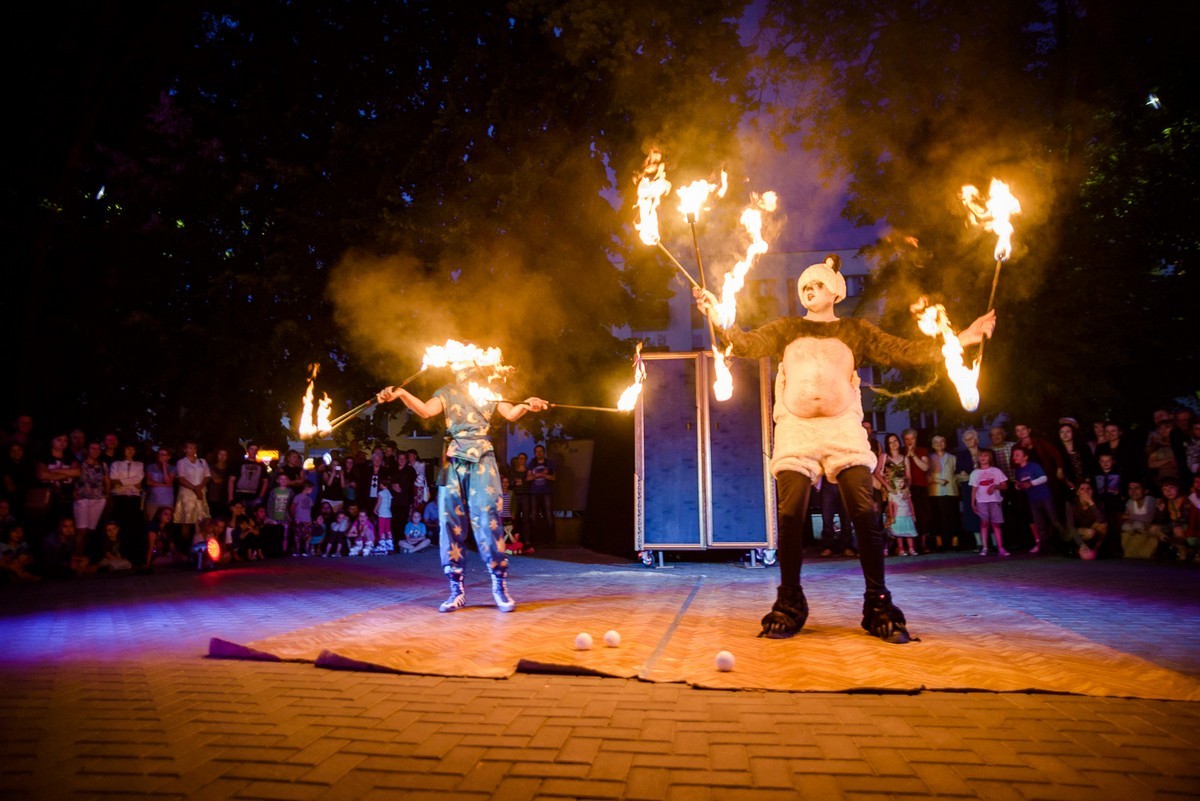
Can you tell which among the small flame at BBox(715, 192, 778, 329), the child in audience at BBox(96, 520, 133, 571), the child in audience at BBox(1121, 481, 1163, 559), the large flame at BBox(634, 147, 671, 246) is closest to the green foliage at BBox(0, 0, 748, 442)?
the child in audience at BBox(96, 520, 133, 571)

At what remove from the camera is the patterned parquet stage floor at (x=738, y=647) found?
3.62 metres

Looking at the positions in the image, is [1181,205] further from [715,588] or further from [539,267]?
[715,588]

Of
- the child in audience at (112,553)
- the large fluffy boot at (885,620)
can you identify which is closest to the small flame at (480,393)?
the large fluffy boot at (885,620)

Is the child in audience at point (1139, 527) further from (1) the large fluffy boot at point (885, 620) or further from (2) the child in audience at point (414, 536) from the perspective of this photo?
(2) the child in audience at point (414, 536)

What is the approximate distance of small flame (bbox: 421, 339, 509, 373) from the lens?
6.70 metres

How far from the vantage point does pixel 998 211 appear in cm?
474

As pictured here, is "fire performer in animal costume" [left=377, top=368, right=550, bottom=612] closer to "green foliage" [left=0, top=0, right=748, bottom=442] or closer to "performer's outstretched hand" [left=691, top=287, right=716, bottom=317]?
"performer's outstretched hand" [left=691, top=287, right=716, bottom=317]

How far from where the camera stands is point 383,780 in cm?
254

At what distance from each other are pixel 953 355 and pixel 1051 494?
864 cm

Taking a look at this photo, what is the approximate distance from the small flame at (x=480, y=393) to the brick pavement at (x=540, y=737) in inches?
113

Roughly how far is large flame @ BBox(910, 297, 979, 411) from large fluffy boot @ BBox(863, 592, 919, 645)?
1.37 meters

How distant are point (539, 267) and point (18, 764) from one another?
11982mm

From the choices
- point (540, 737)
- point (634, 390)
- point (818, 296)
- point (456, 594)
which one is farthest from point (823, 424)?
point (456, 594)

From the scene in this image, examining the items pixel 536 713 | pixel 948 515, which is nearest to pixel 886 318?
pixel 948 515
